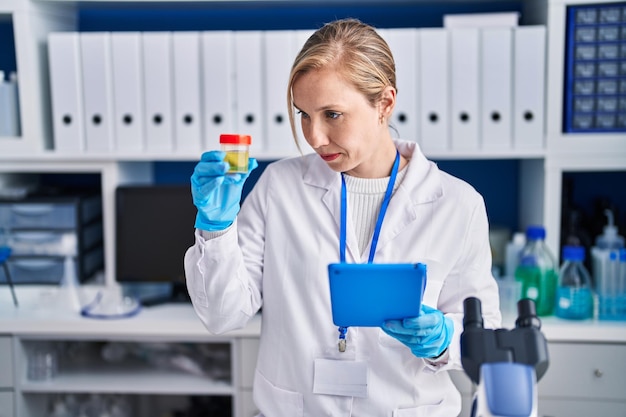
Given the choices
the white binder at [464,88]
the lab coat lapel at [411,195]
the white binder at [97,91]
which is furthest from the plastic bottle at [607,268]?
the white binder at [97,91]

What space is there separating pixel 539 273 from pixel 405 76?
694 mm

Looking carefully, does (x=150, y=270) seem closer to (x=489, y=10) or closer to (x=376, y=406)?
(x=376, y=406)

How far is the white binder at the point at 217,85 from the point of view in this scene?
1.90m

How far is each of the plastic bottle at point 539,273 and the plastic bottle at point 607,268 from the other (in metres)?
0.13

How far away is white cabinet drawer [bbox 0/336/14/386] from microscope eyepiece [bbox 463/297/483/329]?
1504 mm

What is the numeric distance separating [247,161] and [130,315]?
3.04ft

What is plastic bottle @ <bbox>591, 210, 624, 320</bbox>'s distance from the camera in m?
1.84

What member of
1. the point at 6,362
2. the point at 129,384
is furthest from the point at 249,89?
the point at 6,362

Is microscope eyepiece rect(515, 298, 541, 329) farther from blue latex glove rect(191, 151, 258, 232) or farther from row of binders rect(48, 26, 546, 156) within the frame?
row of binders rect(48, 26, 546, 156)

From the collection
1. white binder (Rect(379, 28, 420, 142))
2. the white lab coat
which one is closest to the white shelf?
the white lab coat

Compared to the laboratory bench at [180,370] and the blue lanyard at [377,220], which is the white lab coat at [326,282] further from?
the laboratory bench at [180,370]

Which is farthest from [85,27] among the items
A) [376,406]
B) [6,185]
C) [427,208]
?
[376,406]

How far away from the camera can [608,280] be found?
188cm

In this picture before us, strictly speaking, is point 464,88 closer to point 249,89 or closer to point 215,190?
point 249,89
